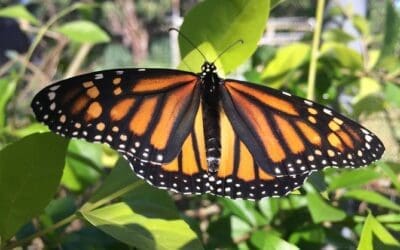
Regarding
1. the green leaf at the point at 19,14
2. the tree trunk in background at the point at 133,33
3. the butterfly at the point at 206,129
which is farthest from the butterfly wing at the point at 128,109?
the tree trunk in background at the point at 133,33

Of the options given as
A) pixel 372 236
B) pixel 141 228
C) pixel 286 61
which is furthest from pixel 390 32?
pixel 141 228

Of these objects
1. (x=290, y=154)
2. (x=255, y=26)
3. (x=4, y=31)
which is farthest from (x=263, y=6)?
(x=4, y=31)

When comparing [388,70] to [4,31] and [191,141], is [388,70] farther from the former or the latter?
[4,31]

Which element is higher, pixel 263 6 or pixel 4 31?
pixel 4 31

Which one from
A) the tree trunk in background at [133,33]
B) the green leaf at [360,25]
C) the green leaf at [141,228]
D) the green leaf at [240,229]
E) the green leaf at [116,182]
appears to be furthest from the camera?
the tree trunk in background at [133,33]

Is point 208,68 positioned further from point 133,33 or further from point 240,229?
point 133,33

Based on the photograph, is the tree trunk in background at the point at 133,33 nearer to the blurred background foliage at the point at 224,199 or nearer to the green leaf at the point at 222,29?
the blurred background foliage at the point at 224,199
